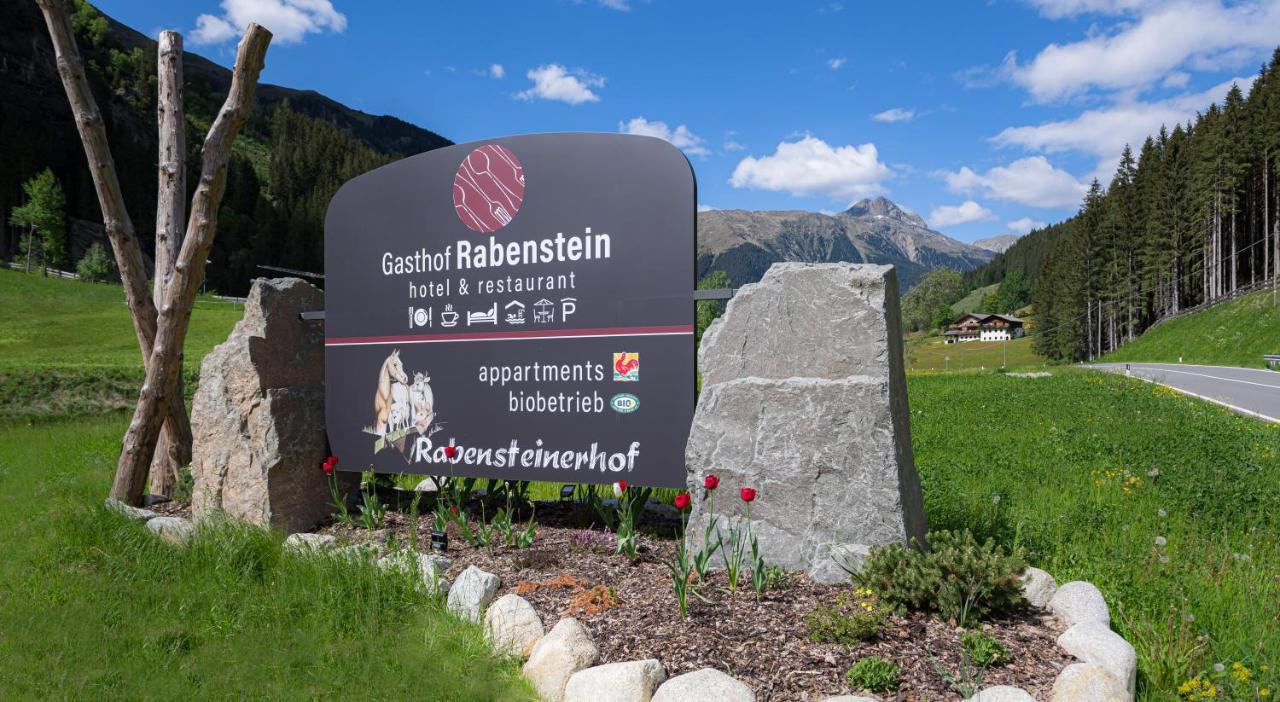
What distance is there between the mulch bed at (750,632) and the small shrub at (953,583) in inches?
3.4

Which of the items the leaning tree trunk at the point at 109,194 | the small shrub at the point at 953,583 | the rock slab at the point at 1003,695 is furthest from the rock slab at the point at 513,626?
the leaning tree trunk at the point at 109,194

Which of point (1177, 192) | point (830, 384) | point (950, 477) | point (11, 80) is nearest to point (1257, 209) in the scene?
point (1177, 192)

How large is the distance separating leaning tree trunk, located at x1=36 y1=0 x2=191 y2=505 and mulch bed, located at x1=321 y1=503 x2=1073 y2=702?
5.06m

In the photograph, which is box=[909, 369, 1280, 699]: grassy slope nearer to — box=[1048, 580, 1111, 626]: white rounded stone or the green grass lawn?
box=[1048, 580, 1111, 626]: white rounded stone

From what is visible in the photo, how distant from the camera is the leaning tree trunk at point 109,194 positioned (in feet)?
24.5

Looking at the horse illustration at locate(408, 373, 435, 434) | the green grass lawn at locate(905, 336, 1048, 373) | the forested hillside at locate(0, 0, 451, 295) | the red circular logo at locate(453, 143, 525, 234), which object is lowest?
the green grass lawn at locate(905, 336, 1048, 373)

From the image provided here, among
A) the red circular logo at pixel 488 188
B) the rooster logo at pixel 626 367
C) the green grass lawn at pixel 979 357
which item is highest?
the red circular logo at pixel 488 188

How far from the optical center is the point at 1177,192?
5478cm

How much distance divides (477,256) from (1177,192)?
2644 inches

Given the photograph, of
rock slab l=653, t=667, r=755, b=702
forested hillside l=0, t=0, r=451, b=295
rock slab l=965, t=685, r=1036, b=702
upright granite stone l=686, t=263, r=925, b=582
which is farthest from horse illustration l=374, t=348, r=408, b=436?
forested hillside l=0, t=0, r=451, b=295

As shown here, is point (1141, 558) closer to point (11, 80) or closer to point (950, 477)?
point (950, 477)

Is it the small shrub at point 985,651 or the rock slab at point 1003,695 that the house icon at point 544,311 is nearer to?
the small shrub at point 985,651

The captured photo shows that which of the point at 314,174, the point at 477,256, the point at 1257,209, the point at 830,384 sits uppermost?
the point at 314,174

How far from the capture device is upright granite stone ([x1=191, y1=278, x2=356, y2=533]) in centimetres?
619
